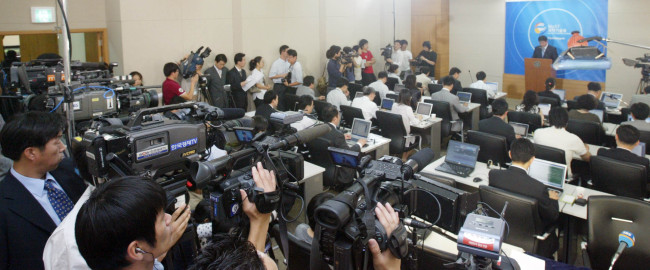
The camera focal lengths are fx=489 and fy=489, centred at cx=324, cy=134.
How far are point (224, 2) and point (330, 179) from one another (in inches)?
Answer: 183

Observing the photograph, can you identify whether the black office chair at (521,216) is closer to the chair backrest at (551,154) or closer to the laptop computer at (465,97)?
the chair backrest at (551,154)

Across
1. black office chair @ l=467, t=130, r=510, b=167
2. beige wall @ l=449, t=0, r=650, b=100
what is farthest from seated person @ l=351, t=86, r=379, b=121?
beige wall @ l=449, t=0, r=650, b=100

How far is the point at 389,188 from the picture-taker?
2.11 meters

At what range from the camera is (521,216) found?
3.47 metres

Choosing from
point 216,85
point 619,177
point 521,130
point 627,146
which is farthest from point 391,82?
point 619,177

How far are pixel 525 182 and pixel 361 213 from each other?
220cm

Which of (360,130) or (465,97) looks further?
(465,97)

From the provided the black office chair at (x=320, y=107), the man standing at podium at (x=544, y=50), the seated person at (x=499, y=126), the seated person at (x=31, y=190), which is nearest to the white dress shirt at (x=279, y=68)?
the black office chair at (x=320, y=107)

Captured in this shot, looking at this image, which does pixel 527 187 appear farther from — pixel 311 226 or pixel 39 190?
pixel 39 190

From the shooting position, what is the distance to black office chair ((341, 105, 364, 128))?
652 centimetres

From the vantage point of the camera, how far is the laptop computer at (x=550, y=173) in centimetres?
401

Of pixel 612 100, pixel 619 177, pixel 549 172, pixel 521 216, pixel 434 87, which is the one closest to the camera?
pixel 521 216

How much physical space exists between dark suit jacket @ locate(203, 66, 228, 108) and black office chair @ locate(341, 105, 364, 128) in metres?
2.43

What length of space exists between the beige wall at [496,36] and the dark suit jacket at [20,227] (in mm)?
10439
